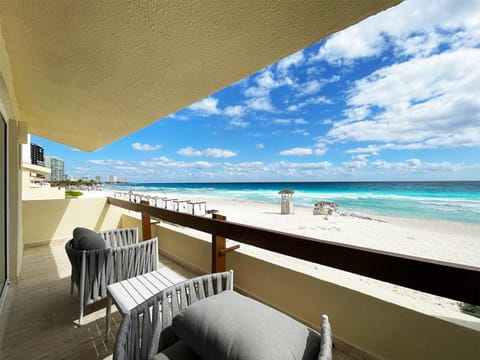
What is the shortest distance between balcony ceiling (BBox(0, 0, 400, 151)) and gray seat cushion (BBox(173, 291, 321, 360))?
1.22m

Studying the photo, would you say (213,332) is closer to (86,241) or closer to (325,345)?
(325,345)

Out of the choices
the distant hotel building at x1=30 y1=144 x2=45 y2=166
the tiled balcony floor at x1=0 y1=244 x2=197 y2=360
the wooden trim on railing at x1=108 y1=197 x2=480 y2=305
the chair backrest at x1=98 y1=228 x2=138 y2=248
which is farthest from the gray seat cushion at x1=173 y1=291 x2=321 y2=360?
the distant hotel building at x1=30 y1=144 x2=45 y2=166

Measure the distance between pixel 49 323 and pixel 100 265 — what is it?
26.0 inches

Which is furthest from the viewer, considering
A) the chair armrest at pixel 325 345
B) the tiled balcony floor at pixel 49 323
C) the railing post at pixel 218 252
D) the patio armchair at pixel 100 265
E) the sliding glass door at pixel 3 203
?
the sliding glass door at pixel 3 203

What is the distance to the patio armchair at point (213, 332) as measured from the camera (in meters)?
0.69

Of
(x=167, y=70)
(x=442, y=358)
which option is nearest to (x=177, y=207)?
(x=167, y=70)

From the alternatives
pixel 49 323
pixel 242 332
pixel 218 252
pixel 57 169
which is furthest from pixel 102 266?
pixel 57 169

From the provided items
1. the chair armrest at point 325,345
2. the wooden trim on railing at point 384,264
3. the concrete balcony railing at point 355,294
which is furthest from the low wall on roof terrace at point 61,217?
the chair armrest at point 325,345

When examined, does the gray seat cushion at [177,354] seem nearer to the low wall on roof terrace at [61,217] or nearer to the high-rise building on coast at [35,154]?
the low wall on roof terrace at [61,217]

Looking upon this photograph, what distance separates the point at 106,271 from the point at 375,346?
82.6 inches

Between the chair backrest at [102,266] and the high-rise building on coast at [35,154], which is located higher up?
the high-rise building on coast at [35,154]

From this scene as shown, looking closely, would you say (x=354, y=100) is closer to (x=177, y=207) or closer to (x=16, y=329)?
(x=177, y=207)

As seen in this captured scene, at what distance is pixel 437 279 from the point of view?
2.75ft

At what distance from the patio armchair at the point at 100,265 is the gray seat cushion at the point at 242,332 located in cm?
123
